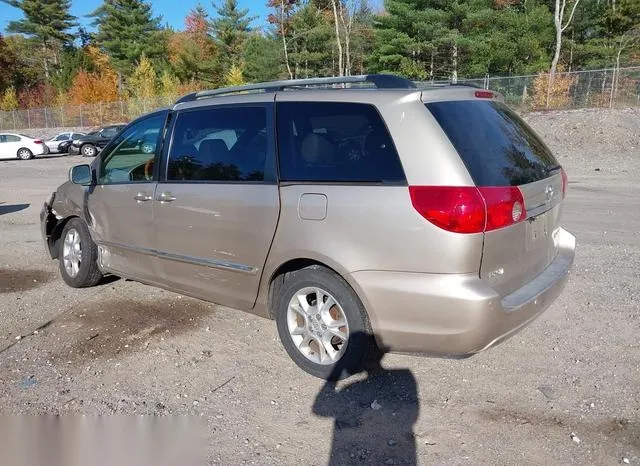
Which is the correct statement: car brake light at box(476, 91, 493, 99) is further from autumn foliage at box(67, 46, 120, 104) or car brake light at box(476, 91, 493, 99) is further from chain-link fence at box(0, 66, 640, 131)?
autumn foliage at box(67, 46, 120, 104)

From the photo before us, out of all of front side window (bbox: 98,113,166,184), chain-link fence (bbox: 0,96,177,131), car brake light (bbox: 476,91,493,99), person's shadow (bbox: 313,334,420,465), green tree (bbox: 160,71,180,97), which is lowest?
person's shadow (bbox: 313,334,420,465)

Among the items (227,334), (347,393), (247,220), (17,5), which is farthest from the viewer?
(17,5)

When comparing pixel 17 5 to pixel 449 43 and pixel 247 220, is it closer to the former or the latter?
pixel 449 43

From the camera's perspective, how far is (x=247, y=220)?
373 centimetres

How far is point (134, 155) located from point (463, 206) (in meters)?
3.12

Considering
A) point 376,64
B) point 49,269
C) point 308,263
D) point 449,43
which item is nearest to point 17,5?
point 376,64

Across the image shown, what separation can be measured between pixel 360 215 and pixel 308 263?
57 cm

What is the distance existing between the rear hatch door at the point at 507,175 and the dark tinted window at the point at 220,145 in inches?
49.0

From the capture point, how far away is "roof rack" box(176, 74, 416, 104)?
3.43 m

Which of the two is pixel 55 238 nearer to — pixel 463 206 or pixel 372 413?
pixel 372 413

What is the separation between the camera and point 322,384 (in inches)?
139

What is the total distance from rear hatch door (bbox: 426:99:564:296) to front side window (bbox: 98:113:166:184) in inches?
97.2

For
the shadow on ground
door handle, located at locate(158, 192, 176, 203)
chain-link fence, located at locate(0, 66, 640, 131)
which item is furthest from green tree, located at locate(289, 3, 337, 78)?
door handle, located at locate(158, 192, 176, 203)

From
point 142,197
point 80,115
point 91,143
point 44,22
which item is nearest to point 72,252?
point 142,197
